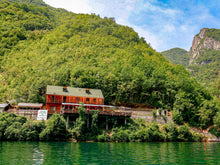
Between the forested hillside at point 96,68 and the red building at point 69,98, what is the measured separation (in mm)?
6543

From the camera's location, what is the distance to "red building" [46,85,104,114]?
159 feet

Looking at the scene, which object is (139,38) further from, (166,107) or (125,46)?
(166,107)

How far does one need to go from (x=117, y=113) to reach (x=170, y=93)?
2412cm

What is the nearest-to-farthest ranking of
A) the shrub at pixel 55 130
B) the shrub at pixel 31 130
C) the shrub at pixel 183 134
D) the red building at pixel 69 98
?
1. the shrub at pixel 31 130
2. the shrub at pixel 55 130
3. the shrub at pixel 183 134
4. the red building at pixel 69 98

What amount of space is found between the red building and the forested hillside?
654 cm

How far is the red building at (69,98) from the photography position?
48531mm

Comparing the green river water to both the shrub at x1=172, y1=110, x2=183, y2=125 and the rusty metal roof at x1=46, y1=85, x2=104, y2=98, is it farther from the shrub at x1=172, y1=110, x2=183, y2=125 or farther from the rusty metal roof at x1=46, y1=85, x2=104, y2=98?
the shrub at x1=172, y1=110, x2=183, y2=125

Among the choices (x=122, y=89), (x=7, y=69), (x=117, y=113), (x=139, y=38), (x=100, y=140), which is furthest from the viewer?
(x=139, y=38)

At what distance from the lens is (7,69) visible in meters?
76.9

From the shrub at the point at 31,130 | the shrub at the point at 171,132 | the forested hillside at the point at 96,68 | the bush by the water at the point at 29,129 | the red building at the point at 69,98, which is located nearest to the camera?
the bush by the water at the point at 29,129

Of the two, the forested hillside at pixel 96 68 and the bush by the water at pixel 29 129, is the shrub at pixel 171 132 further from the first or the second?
the bush by the water at pixel 29 129

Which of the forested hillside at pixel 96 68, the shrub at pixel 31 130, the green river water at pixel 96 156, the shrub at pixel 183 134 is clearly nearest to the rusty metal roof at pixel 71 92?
the forested hillside at pixel 96 68

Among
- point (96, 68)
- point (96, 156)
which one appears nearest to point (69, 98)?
point (96, 68)

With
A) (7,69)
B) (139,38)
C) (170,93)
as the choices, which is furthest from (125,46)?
(7,69)
